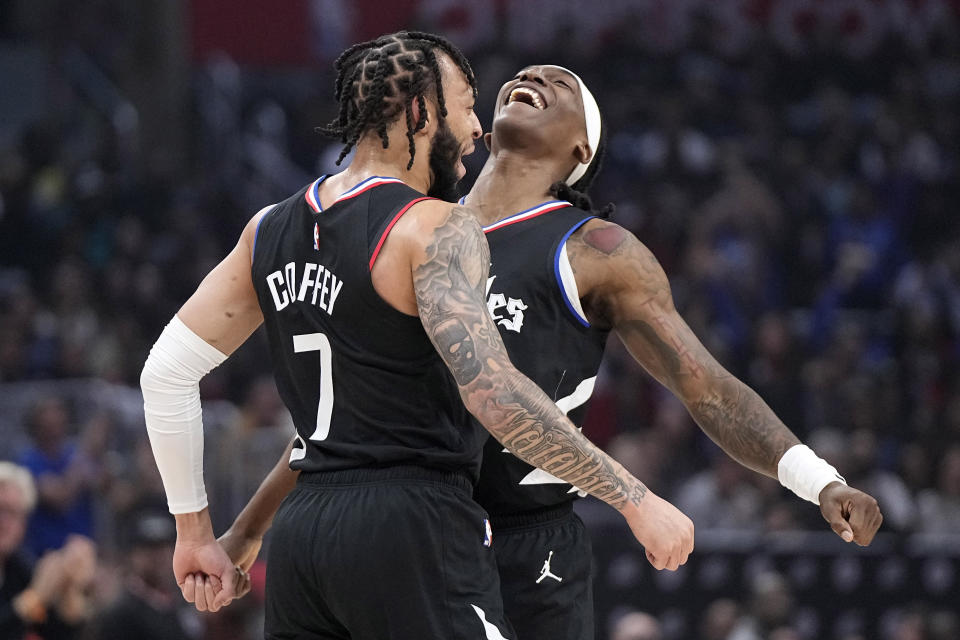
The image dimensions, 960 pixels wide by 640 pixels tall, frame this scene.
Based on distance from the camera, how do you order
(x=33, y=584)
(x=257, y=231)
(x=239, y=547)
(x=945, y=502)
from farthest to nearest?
1. (x=945, y=502)
2. (x=33, y=584)
3. (x=239, y=547)
4. (x=257, y=231)

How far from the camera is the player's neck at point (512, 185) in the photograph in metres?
4.47

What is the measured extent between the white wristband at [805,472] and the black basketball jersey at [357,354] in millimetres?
1054

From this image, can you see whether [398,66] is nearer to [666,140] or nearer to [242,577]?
[242,577]

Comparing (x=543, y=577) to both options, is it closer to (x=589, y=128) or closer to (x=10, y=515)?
(x=589, y=128)

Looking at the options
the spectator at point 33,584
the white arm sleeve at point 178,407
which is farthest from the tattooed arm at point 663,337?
the spectator at point 33,584

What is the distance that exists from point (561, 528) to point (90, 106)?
13752 millimetres

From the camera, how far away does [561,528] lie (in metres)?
4.23

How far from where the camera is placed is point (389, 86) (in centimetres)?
357

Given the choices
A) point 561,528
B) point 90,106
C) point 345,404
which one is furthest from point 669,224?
point 345,404

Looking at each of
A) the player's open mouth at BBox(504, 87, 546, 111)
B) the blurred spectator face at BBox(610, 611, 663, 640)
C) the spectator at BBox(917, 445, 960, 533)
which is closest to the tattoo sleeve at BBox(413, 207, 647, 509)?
the player's open mouth at BBox(504, 87, 546, 111)

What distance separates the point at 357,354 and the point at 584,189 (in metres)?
1.52

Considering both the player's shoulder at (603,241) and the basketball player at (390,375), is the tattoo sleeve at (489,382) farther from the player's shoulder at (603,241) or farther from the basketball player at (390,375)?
the player's shoulder at (603,241)

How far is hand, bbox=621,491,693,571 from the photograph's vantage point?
3266 mm

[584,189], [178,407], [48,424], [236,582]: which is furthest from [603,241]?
[48,424]
